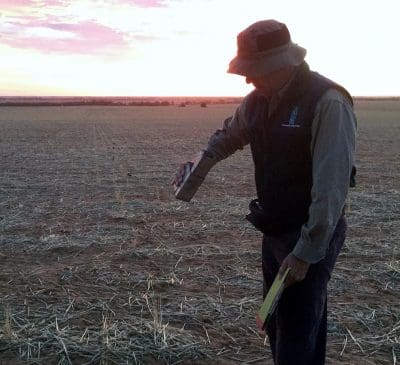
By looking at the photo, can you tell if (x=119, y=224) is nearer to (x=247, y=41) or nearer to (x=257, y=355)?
(x=257, y=355)

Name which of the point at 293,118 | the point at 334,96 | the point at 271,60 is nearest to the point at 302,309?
the point at 293,118

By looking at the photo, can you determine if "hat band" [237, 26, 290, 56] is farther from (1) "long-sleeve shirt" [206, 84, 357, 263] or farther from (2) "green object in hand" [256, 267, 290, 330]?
(2) "green object in hand" [256, 267, 290, 330]

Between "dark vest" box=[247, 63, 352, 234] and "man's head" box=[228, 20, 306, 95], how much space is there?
0.34 ft

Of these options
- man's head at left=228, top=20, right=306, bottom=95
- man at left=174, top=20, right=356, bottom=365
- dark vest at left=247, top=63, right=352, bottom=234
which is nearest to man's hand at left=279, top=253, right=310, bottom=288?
man at left=174, top=20, right=356, bottom=365

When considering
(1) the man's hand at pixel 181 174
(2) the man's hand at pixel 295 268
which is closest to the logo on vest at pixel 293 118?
(2) the man's hand at pixel 295 268

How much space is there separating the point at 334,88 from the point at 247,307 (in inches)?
116

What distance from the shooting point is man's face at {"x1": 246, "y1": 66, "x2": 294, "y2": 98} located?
8.92ft

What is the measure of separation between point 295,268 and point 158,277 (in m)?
3.40

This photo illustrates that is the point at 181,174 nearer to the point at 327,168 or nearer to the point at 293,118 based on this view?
the point at 293,118

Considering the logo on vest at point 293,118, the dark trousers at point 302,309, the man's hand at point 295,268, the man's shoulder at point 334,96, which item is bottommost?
the dark trousers at point 302,309

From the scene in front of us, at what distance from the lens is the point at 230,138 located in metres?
3.31

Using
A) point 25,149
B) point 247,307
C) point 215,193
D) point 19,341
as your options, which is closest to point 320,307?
point 247,307

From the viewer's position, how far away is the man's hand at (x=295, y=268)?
263cm

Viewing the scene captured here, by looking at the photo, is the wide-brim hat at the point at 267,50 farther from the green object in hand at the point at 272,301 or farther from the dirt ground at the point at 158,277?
the dirt ground at the point at 158,277
